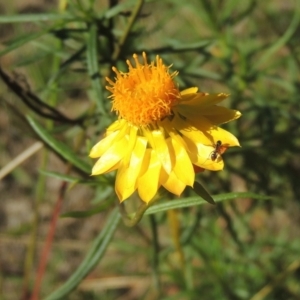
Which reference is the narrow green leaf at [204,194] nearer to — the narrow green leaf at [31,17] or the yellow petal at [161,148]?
the yellow petal at [161,148]

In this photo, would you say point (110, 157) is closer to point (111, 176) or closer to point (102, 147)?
point (102, 147)

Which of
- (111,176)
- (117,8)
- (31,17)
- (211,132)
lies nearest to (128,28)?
(117,8)

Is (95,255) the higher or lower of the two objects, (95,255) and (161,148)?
the lower

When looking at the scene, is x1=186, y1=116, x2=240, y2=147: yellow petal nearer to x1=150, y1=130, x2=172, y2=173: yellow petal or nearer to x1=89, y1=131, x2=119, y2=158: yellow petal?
x1=150, y1=130, x2=172, y2=173: yellow petal

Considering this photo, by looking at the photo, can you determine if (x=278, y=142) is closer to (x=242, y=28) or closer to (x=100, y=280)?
(x=100, y=280)

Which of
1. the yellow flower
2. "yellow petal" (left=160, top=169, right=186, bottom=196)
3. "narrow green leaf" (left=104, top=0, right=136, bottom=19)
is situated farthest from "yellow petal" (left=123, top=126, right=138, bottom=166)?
"narrow green leaf" (left=104, top=0, right=136, bottom=19)

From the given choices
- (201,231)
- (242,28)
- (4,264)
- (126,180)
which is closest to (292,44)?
(201,231)
